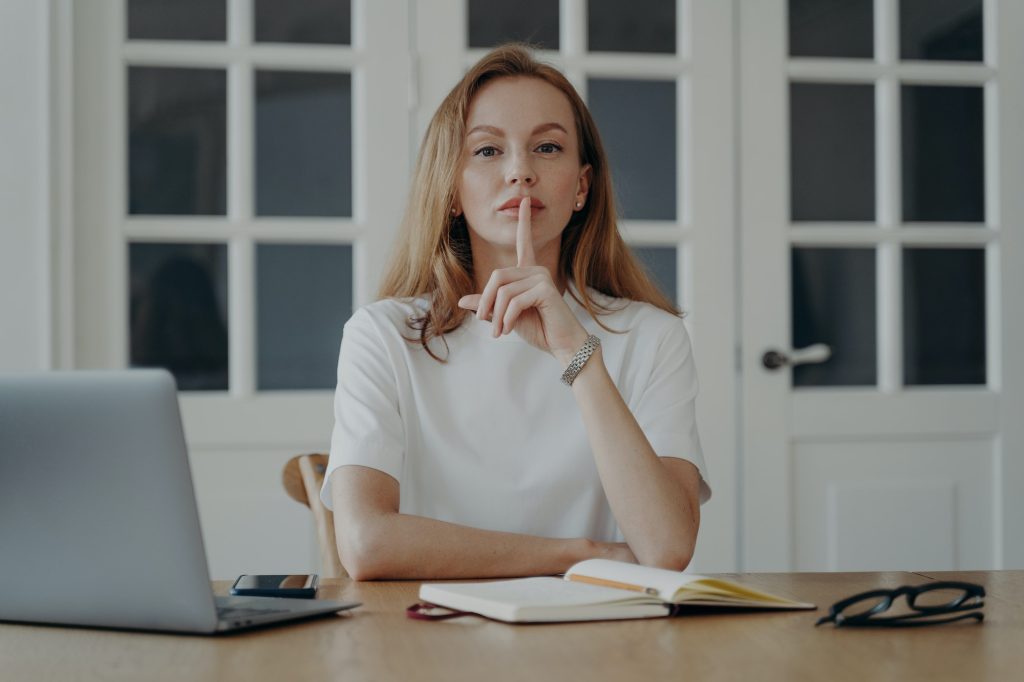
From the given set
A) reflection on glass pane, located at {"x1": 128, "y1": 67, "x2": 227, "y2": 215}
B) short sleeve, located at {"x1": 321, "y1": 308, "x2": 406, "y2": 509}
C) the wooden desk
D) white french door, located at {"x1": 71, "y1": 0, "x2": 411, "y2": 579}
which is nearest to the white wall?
white french door, located at {"x1": 71, "y1": 0, "x2": 411, "y2": 579}

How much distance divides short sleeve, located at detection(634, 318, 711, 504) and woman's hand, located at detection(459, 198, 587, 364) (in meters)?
0.21

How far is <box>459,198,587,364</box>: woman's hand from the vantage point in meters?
1.66

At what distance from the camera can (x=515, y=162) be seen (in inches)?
75.2

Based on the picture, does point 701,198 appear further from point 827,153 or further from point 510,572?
point 510,572

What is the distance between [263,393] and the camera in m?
2.93

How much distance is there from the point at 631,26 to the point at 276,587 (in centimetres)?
219

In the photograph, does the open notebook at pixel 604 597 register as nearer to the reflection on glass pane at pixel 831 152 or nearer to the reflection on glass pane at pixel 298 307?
the reflection on glass pane at pixel 298 307

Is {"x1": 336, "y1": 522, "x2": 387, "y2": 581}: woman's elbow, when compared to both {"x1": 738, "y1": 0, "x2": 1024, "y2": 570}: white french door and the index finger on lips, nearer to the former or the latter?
the index finger on lips

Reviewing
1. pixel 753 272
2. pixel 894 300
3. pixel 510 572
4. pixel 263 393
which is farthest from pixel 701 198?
pixel 510 572

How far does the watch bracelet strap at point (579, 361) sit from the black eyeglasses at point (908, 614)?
59cm

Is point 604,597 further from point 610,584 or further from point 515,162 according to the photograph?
point 515,162

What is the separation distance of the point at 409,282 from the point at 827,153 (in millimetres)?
1532

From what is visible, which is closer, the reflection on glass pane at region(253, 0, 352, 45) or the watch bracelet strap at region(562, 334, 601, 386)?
the watch bracelet strap at region(562, 334, 601, 386)

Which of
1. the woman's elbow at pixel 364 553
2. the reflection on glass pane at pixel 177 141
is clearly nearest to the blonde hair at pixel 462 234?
the woman's elbow at pixel 364 553
